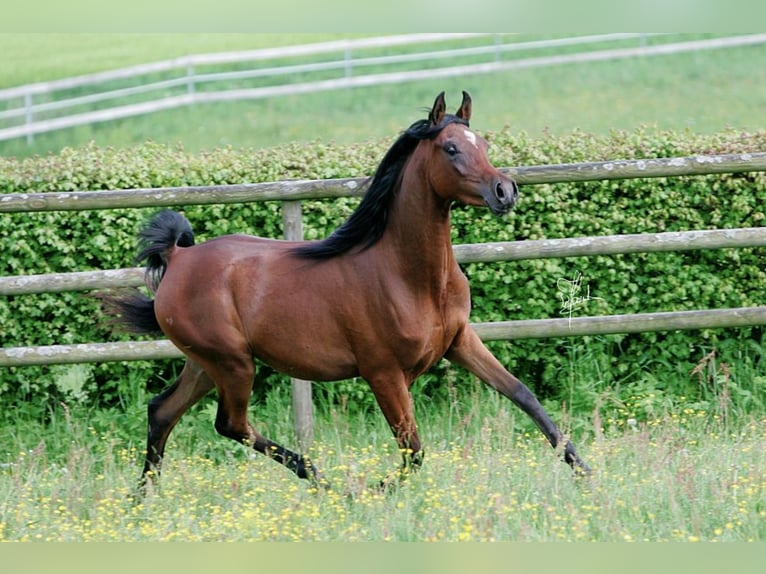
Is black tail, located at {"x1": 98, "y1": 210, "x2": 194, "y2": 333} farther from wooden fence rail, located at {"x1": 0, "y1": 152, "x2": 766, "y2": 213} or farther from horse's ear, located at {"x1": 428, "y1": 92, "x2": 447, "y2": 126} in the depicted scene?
horse's ear, located at {"x1": 428, "y1": 92, "x2": 447, "y2": 126}

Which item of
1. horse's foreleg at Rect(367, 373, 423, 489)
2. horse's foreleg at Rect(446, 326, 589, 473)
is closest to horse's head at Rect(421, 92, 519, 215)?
horse's foreleg at Rect(446, 326, 589, 473)

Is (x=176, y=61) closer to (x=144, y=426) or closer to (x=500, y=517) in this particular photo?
(x=144, y=426)

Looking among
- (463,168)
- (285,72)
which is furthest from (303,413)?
(285,72)

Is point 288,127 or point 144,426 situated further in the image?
point 288,127

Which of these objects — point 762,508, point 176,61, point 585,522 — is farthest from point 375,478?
point 176,61

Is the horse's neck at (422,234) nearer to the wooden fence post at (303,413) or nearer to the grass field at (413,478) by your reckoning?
the grass field at (413,478)

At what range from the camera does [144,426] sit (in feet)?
20.9

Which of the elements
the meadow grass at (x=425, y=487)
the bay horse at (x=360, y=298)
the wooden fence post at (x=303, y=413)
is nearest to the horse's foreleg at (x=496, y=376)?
the bay horse at (x=360, y=298)

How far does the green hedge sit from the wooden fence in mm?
444

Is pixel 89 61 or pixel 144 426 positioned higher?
pixel 89 61

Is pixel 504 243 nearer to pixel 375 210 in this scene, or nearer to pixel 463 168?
pixel 375 210

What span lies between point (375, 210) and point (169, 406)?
147cm

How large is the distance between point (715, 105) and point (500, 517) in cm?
1412

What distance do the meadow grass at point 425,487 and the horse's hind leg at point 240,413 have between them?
0.12 metres
